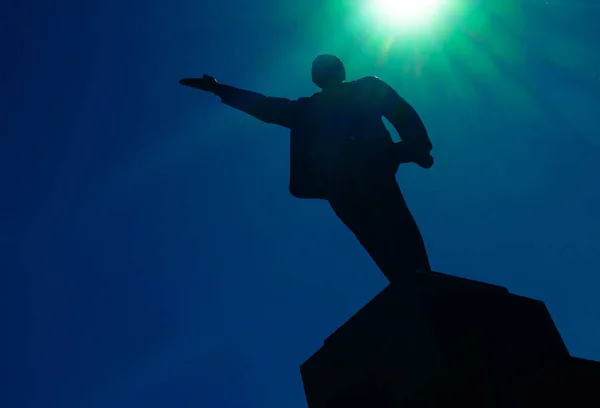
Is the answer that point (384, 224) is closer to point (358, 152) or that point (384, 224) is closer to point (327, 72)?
point (358, 152)

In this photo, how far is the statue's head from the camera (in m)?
4.97

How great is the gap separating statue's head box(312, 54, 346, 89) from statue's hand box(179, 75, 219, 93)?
88 centimetres

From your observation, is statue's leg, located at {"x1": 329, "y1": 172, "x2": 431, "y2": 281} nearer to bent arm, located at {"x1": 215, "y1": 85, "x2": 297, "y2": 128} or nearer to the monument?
the monument

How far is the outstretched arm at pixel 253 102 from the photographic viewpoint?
16.4 feet

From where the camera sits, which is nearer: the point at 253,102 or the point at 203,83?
the point at 253,102

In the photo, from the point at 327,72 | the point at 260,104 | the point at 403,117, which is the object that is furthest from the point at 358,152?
the point at 260,104

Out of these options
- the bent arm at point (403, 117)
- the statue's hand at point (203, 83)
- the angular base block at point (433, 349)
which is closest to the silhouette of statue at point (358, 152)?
the bent arm at point (403, 117)

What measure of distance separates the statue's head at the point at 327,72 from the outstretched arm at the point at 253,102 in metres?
0.28

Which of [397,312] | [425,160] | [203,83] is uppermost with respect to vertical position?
[203,83]

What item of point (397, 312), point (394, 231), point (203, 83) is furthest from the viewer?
point (203, 83)

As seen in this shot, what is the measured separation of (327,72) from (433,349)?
8.74 ft

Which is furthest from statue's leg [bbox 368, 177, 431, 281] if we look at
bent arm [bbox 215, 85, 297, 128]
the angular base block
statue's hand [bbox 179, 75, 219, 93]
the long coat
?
statue's hand [bbox 179, 75, 219, 93]

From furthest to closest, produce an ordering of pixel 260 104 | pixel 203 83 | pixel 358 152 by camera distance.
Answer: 1. pixel 203 83
2. pixel 260 104
3. pixel 358 152

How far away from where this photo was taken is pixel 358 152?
175 inches
